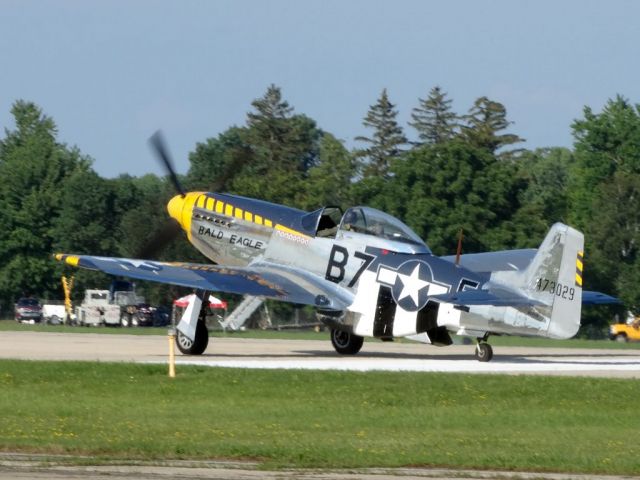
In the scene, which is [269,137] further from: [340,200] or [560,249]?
[560,249]

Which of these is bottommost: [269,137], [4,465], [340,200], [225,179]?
[4,465]

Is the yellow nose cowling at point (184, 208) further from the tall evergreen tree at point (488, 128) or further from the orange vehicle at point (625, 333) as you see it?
the tall evergreen tree at point (488, 128)

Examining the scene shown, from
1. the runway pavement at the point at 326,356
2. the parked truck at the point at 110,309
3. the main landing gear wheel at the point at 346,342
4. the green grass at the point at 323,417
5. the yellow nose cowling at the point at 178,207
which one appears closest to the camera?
the green grass at the point at 323,417

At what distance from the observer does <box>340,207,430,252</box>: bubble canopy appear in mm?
28719

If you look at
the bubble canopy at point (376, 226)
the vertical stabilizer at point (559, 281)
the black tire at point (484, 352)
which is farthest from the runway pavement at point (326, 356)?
the bubble canopy at point (376, 226)

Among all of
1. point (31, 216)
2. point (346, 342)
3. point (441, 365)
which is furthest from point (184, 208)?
point (31, 216)

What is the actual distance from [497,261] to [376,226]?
169 inches

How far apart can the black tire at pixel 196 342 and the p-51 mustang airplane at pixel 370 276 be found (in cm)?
2

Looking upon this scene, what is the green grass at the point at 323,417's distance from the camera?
631 inches

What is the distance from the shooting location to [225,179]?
3638 cm

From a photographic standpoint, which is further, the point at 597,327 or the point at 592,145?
the point at 592,145

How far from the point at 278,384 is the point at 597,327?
51.5 m

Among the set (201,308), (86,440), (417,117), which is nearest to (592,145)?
(417,117)

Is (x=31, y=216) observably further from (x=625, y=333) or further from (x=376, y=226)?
(x=376, y=226)
